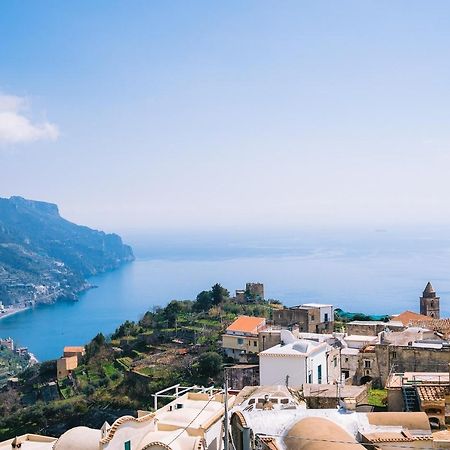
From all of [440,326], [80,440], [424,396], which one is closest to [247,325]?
[440,326]

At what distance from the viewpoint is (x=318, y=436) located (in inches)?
365

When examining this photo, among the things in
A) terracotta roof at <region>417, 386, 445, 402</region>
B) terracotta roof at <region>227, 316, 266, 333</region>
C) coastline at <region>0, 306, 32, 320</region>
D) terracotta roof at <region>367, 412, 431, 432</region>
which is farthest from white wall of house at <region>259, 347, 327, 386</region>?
coastline at <region>0, 306, 32, 320</region>

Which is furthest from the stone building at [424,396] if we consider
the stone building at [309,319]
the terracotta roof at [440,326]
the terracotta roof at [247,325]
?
the stone building at [309,319]

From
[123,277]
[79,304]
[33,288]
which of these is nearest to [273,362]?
[79,304]

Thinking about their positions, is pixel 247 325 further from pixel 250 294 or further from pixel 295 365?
pixel 250 294

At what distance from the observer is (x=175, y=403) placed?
48.3 feet

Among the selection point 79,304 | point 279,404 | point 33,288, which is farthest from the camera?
point 33,288

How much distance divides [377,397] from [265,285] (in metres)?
97.1

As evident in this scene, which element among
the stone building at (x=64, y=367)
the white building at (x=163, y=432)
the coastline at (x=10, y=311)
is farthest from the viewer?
the coastline at (x=10, y=311)

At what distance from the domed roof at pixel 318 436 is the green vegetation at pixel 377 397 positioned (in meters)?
4.97

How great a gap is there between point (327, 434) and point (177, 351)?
29750 millimetres

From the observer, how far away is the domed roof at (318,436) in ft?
29.1

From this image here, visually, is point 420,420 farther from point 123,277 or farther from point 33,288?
point 123,277

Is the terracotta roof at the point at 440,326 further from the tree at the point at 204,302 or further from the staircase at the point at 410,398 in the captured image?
the tree at the point at 204,302
